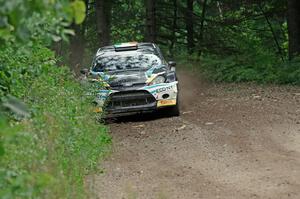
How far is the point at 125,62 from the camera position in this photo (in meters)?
16.2

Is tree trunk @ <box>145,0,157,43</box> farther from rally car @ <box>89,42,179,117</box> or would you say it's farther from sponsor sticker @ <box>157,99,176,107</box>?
sponsor sticker @ <box>157,99,176,107</box>

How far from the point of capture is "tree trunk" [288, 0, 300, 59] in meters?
25.2

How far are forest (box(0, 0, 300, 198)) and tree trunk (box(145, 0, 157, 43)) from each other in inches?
1.7

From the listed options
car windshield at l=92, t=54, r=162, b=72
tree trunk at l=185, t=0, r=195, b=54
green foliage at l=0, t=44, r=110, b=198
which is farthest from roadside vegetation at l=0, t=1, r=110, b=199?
tree trunk at l=185, t=0, r=195, b=54

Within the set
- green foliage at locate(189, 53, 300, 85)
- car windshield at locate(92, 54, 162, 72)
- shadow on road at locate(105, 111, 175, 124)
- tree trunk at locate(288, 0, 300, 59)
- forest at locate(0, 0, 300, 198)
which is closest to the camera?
forest at locate(0, 0, 300, 198)

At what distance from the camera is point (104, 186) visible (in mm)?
8812

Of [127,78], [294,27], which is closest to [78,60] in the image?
[294,27]

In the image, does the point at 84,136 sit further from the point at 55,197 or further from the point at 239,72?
the point at 239,72

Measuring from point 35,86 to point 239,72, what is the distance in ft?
53.8

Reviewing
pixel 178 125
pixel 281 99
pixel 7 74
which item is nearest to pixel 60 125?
pixel 7 74

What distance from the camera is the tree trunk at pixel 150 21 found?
29.8 metres

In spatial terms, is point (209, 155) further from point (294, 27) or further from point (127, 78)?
point (294, 27)

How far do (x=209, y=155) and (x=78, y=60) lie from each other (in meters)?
25.9

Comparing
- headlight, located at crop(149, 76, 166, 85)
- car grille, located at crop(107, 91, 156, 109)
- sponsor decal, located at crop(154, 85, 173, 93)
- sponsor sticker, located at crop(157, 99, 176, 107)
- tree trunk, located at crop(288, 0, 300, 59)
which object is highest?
headlight, located at crop(149, 76, 166, 85)
